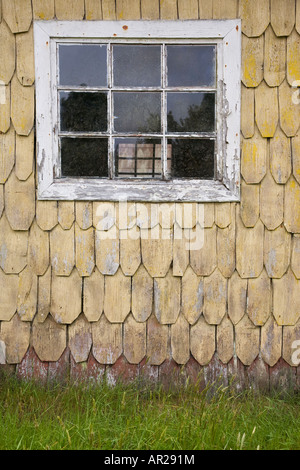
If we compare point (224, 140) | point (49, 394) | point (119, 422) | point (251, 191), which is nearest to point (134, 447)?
point (119, 422)

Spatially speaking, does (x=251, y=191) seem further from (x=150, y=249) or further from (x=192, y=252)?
(x=150, y=249)

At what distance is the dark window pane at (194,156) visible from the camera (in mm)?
2557

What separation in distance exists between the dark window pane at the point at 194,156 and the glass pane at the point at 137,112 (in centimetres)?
17

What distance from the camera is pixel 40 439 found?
1888 mm

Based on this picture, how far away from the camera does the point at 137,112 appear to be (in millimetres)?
2547

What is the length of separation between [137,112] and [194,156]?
1.48ft

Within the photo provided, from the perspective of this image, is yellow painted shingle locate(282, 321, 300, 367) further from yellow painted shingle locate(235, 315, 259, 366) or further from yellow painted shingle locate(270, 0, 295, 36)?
yellow painted shingle locate(270, 0, 295, 36)

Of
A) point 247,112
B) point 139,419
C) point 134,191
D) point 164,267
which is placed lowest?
point 139,419

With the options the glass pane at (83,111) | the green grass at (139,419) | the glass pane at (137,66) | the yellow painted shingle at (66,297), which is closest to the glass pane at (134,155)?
the glass pane at (83,111)

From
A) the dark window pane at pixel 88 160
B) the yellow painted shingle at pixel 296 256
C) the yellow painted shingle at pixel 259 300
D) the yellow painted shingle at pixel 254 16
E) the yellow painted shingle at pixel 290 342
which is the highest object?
the yellow painted shingle at pixel 254 16

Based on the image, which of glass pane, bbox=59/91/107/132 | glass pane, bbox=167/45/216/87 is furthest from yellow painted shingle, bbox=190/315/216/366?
glass pane, bbox=167/45/216/87

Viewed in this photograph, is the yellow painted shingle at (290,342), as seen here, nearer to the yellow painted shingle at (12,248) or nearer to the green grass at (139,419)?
the green grass at (139,419)

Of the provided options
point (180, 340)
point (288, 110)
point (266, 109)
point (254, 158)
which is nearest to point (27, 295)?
point (180, 340)

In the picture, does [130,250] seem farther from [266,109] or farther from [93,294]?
[266,109]
